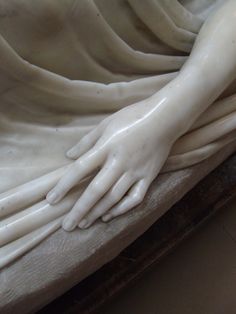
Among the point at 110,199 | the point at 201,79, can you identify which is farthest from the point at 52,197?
the point at 201,79

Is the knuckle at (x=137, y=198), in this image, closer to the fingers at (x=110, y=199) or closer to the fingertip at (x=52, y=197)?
the fingers at (x=110, y=199)

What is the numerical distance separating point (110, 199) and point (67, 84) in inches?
9.7

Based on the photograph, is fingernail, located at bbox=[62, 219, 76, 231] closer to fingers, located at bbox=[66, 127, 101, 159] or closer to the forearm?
Answer: fingers, located at bbox=[66, 127, 101, 159]

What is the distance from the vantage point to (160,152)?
97 cm

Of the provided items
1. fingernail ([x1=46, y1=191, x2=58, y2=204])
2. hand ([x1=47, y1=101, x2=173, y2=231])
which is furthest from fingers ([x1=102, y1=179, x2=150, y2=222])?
fingernail ([x1=46, y1=191, x2=58, y2=204])

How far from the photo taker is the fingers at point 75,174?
3.03 feet

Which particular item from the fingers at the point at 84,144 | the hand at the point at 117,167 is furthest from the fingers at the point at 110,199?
the fingers at the point at 84,144

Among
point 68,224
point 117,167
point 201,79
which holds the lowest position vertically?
point 68,224

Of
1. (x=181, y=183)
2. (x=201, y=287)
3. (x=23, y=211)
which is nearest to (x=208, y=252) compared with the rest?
(x=201, y=287)

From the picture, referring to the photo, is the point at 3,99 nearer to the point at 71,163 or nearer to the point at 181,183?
the point at 71,163

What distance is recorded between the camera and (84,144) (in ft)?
3.25

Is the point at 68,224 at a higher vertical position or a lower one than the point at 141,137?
lower

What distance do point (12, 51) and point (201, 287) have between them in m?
0.87

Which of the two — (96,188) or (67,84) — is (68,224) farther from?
(67,84)
